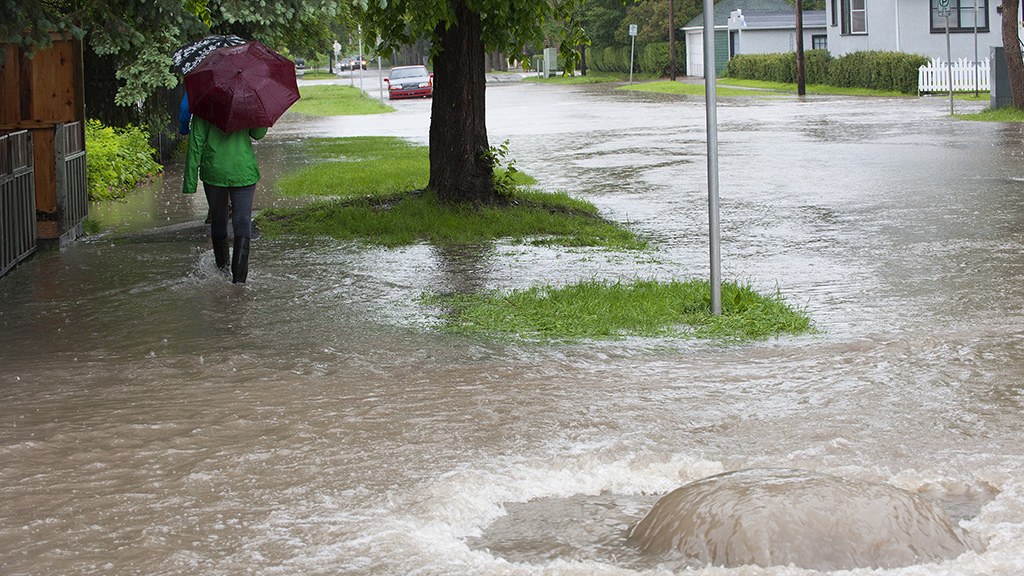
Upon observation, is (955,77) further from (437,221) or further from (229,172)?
(229,172)

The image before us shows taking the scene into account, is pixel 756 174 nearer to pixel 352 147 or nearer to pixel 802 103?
pixel 352 147

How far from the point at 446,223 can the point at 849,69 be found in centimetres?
3575

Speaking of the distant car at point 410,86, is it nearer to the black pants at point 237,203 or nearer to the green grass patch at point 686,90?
the green grass patch at point 686,90

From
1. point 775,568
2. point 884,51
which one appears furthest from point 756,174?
point 884,51

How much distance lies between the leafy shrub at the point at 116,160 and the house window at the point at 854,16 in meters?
34.5

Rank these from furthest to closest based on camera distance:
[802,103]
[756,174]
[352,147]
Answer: [802,103] < [352,147] < [756,174]

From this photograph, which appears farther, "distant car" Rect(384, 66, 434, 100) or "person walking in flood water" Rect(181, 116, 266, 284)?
"distant car" Rect(384, 66, 434, 100)

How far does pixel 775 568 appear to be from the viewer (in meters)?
3.70

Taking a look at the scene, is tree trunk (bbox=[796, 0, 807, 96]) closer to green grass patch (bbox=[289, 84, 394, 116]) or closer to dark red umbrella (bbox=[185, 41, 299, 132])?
green grass patch (bbox=[289, 84, 394, 116])

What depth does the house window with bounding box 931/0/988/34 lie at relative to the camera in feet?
135

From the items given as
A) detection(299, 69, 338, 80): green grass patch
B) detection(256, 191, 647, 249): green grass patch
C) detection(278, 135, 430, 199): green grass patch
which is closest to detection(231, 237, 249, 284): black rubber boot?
detection(256, 191, 647, 249): green grass patch

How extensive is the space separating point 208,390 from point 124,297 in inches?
113

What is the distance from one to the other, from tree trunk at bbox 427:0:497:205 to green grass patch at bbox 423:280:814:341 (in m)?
4.45

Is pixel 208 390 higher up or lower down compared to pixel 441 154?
lower down
